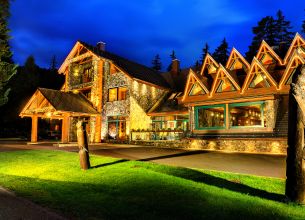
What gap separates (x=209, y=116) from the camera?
22000 millimetres

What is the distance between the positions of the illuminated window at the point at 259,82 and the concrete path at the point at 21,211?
16463 mm

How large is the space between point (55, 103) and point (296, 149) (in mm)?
21257

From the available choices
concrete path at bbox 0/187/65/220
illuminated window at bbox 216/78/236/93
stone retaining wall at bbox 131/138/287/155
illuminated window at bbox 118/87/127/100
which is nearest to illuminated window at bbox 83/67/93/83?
illuminated window at bbox 118/87/127/100

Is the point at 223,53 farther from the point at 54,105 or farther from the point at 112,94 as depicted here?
the point at 54,105

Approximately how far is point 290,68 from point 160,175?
13263 mm

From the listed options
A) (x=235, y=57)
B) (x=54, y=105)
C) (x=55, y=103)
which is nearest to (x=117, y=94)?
(x=55, y=103)

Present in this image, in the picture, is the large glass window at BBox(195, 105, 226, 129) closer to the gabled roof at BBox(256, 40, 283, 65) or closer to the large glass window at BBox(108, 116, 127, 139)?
the gabled roof at BBox(256, 40, 283, 65)

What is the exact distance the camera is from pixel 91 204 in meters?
6.16

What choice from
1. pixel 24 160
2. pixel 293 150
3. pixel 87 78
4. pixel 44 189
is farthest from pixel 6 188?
pixel 87 78

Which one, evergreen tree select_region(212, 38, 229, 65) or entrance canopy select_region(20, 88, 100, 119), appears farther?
evergreen tree select_region(212, 38, 229, 65)

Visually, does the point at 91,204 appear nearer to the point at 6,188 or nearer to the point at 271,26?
the point at 6,188

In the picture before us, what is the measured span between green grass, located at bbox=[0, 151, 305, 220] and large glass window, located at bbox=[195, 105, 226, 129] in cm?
1133

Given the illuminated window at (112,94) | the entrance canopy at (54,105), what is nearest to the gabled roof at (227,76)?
the illuminated window at (112,94)

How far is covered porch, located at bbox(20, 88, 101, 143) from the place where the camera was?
24.4 m
